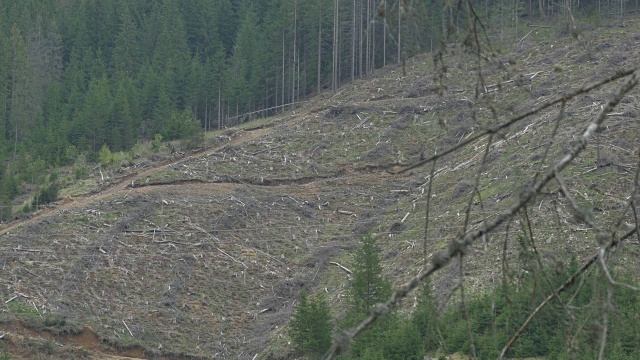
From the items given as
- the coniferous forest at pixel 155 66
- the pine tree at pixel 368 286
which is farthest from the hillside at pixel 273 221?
the coniferous forest at pixel 155 66

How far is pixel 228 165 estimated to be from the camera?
40188 mm

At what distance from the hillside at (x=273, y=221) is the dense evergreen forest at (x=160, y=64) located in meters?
4.95

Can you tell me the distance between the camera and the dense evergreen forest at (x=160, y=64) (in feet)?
182

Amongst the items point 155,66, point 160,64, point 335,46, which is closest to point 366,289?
point 335,46

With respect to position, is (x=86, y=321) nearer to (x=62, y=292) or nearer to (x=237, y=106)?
(x=62, y=292)

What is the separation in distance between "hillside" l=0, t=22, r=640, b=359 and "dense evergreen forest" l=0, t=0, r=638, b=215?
16.2ft

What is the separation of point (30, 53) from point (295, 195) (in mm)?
42713

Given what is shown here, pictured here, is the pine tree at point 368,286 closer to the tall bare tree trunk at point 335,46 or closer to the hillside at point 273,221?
the hillside at point 273,221

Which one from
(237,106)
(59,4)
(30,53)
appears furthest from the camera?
(59,4)

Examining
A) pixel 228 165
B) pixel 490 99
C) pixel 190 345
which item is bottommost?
pixel 190 345

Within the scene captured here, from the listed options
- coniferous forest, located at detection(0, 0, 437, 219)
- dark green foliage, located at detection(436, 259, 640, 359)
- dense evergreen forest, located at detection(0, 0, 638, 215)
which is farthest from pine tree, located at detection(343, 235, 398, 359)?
coniferous forest, located at detection(0, 0, 437, 219)

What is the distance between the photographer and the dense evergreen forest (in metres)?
55.6

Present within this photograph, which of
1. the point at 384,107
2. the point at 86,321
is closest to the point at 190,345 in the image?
the point at 86,321

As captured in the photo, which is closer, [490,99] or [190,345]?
[490,99]
